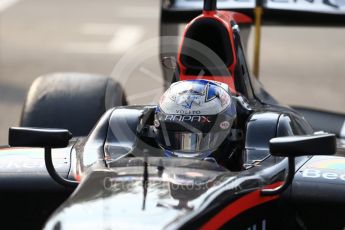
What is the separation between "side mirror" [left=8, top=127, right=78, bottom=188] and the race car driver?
45cm

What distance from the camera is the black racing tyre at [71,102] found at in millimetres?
6004

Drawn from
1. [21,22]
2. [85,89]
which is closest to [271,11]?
[85,89]

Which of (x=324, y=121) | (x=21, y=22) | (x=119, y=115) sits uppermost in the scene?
(x=119, y=115)

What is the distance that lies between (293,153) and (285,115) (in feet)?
3.16

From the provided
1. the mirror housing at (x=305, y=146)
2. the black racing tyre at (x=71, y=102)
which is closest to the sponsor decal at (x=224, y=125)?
the mirror housing at (x=305, y=146)

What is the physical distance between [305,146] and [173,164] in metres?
0.55

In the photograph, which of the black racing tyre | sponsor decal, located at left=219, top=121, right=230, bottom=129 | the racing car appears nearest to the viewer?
the racing car

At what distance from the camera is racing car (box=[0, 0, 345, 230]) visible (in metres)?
3.75

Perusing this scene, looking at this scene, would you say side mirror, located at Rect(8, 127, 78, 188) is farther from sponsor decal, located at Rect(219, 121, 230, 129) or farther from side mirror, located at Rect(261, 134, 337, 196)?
side mirror, located at Rect(261, 134, 337, 196)

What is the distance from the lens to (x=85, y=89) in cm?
611

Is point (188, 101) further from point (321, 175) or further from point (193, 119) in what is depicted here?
point (321, 175)

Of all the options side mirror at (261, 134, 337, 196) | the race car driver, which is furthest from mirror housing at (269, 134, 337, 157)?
the race car driver

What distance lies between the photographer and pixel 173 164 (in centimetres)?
410

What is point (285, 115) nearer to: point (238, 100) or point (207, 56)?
point (238, 100)
